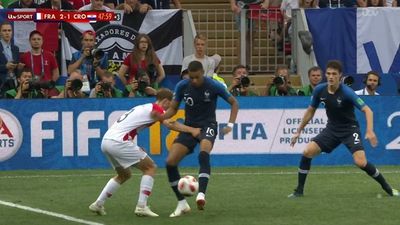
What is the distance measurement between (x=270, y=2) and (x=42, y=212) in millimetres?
11554

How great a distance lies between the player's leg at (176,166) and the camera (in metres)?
14.8

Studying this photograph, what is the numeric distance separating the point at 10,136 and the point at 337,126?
695 centimetres

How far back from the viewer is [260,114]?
21672 mm

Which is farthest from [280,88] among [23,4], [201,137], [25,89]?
[201,137]

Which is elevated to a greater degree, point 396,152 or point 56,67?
point 56,67

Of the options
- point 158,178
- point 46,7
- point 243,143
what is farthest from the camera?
point 46,7

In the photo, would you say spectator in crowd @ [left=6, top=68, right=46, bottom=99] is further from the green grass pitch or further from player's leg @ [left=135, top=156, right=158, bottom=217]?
player's leg @ [left=135, top=156, right=158, bottom=217]

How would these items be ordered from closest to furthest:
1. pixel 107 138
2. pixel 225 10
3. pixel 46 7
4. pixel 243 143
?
pixel 107 138 → pixel 243 143 → pixel 46 7 → pixel 225 10

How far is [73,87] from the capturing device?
21.5 meters

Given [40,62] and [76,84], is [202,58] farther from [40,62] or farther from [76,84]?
[40,62]

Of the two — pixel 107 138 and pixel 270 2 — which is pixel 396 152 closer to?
pixel 270 2

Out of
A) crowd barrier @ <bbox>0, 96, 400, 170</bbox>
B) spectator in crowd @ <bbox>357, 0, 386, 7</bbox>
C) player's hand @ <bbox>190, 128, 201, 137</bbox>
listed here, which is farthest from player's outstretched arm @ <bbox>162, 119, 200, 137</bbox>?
spectator in crowd @ <bbox>357, 0, 386, 7</bbox>

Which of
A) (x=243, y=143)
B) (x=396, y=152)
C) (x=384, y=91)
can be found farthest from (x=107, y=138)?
(x=384, y=91)

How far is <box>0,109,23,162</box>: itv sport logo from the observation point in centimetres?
2125
